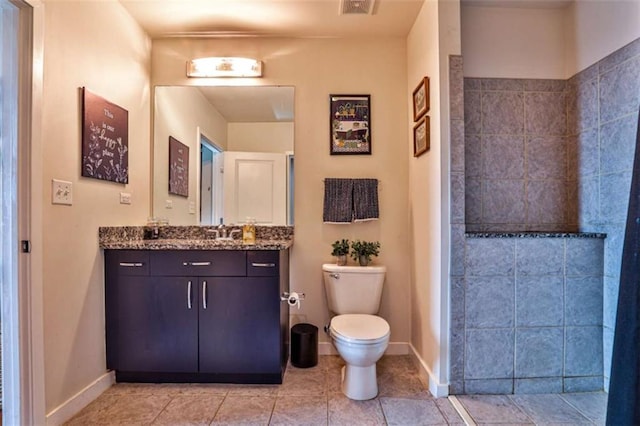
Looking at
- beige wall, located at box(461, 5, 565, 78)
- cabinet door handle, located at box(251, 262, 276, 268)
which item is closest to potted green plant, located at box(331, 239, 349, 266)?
cabinet door handle, located at box(251, 262, 276, 268)

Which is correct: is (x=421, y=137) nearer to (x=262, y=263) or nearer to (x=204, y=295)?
(x=262, y=263)

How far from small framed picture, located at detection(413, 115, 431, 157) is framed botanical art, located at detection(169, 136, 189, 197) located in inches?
67.4

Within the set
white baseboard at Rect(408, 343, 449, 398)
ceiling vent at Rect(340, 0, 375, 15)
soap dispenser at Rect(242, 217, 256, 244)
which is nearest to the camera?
white baseboard at Rect(408, 343, 449, 398)

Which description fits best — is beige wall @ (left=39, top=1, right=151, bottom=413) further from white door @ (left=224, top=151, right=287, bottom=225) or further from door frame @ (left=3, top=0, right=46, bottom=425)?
white door @ (left=224, top=151, right=287, bottom=225)

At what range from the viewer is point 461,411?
169 cm

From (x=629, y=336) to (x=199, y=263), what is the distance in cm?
209

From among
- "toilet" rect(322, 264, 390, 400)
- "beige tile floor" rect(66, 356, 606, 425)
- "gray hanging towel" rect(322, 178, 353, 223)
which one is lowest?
"beige tile floor" rect(66, 356, 606, 425)

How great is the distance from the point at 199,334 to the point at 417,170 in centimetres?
176

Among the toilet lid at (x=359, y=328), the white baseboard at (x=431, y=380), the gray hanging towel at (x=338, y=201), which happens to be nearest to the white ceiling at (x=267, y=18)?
the gray hanging towel at (x=338, y=201)

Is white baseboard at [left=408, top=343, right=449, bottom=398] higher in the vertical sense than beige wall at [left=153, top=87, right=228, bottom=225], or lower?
lower

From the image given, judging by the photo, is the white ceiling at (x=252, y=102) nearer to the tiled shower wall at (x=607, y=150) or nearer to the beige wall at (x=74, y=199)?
the beige wall at (x=74, y=199)

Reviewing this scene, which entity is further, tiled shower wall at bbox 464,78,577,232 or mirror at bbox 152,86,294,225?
mirror at bbox 152,86,294,225

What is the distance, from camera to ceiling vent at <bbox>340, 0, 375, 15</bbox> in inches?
80.4

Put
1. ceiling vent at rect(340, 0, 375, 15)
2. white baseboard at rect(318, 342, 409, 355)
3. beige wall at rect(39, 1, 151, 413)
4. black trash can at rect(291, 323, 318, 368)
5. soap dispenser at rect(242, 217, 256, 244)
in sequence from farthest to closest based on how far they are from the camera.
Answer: white baseboard at rect(318, 342, 409, 355)
soap dispenser at rect(242, 217, 256, 244)
black trash can at rect(291, 323, 318, 368)
ceiling vent at rect(340, 0, 375, 15)
beige wall at rect(39, 1, 151, 413)
